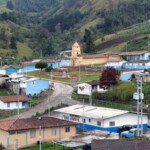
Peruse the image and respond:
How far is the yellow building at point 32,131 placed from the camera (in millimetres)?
28312

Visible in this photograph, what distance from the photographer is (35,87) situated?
164 ft

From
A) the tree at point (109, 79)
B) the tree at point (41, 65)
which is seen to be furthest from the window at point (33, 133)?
the tree at point (41, 65)

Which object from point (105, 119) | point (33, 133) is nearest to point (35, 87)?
point (105, 119)

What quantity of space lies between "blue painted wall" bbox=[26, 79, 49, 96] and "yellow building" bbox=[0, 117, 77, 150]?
1880cm

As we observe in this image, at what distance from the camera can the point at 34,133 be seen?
2916cm

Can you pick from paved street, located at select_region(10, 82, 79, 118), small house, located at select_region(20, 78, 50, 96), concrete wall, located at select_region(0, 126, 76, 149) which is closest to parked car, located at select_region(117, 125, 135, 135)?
concrete wall, located at select_region(0, 126, 76, 149)

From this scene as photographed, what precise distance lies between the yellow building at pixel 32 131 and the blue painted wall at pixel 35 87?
61.7 ft

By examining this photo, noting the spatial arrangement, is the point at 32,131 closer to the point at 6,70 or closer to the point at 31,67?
the point at 6,70

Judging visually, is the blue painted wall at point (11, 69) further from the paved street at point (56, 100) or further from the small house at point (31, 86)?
the paved street at point (56, 100)

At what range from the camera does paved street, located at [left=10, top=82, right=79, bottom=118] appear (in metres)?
41.4

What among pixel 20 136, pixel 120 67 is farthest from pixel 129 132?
pixel 120 67

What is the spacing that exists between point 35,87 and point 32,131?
68.9 ft

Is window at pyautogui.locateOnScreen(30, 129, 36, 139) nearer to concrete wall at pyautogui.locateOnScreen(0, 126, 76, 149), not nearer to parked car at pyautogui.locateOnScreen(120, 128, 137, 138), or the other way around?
concrete wall at pyautogui.locateOnScreen(0, 126, 76, 149)

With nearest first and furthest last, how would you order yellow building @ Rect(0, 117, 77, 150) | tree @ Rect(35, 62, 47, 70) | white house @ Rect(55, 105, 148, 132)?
yellow building @ Rect(0, 117, 77, 150) → white house @ Rect(55, 105, 148, 132) → tree @ Rect(35, 62, 47, 70)
